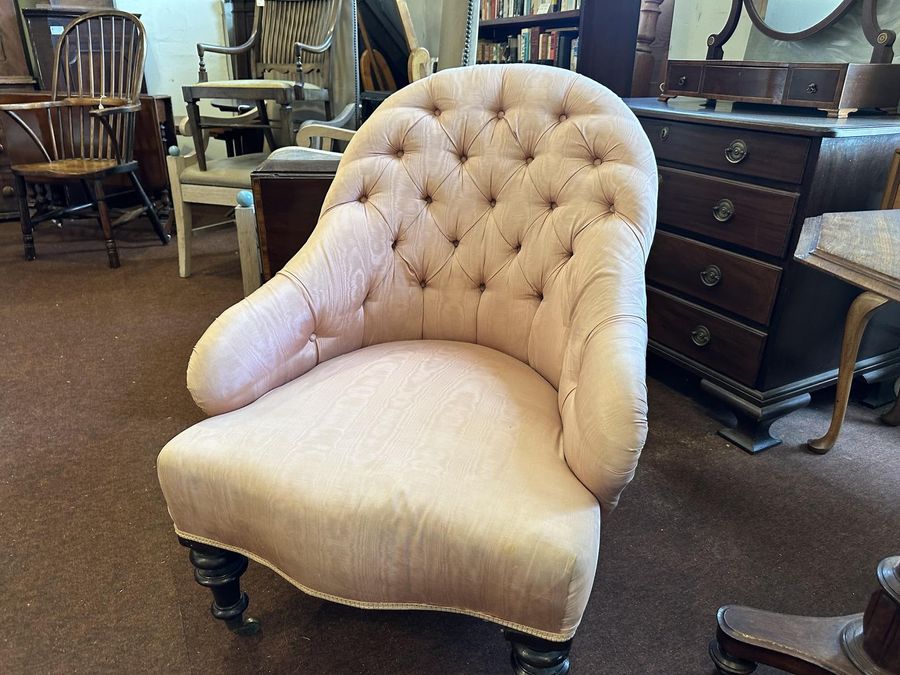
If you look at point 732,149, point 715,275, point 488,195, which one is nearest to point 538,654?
point 488,195

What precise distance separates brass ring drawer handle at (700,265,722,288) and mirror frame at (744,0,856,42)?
2.47ft

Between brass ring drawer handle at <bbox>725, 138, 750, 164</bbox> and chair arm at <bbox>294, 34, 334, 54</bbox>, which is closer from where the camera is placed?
brass ring drawer handle at <bbox>725, 138, 750, 164</bbox>

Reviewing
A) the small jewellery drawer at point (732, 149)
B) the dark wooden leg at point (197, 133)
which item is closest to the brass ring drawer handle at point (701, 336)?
the small jewellery drawer at point (732, 149)

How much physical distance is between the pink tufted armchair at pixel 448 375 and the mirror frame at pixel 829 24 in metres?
0.86

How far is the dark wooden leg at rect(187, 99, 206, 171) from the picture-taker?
2518 mm

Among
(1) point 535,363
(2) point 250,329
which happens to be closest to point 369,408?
(2) point 250,329

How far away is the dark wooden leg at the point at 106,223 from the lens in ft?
8.87

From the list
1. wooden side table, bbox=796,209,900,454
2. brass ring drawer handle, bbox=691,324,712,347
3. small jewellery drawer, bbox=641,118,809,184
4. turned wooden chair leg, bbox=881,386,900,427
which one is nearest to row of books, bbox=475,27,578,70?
small jewellery drawer, bbox=641,118,809,184

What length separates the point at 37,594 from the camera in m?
1.13

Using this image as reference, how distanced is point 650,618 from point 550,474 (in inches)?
19.3

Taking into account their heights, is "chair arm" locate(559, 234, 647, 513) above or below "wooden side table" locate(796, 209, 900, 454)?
below

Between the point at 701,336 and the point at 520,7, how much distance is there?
2.17 m

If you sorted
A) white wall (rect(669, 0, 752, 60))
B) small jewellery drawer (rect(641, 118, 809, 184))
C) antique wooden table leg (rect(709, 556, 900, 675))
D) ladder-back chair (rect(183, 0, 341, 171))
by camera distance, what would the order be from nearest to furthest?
antique wooden table leg (rect(709, 556, 900, 675)) → small jewellery drawer (rect(641, 118, 809, 184)) → white wall (rect(669, 0, 752, 60)) → ladder-back chair (rect(183, 0, 341, 171))

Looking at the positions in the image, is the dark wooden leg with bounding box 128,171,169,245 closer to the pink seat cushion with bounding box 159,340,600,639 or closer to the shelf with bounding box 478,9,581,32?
the shelf with bounding box 478,9,581,32
